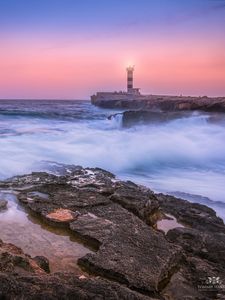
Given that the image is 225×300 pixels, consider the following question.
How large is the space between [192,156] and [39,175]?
7515 millimetres

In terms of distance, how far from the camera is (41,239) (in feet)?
12.5

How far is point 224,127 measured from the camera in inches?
→ 717

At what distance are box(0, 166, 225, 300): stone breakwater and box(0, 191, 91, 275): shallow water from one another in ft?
0.41

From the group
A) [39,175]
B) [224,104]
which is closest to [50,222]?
[39,175]

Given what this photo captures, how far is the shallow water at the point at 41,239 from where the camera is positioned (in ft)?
11.0

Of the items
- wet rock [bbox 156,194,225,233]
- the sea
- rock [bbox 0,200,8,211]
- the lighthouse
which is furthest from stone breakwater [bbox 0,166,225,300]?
the lighthouse

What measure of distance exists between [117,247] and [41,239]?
0.91 metres

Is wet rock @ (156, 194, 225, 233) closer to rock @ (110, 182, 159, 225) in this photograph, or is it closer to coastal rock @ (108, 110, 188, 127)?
rock @ (110, 182, 159, 225)

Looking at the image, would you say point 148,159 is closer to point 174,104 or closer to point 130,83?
point 174,104

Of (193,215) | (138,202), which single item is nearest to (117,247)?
(138,202)

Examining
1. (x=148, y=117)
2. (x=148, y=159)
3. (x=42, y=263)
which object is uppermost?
(x=148, y=117)

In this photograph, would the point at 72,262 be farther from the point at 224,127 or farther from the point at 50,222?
the point at 224,127

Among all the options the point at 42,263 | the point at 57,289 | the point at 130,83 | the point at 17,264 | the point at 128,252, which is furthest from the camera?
the point at 130,83

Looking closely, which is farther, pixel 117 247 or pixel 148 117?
pixel 148 117
